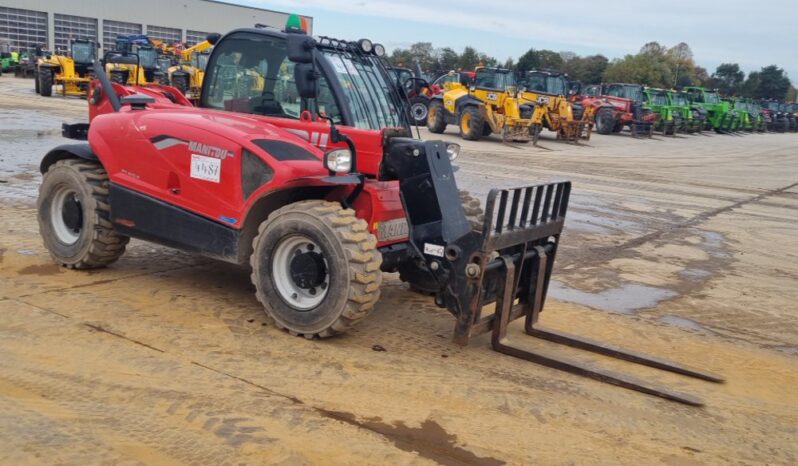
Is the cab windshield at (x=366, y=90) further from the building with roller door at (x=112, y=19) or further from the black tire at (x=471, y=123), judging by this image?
the building with roller door at (x=112, y=19)

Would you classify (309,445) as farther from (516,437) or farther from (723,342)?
(723,342)

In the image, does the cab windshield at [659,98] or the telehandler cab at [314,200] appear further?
the cab windshield at [659,98]

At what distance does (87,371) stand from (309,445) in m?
1.54

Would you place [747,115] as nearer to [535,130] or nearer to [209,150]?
[535,130]

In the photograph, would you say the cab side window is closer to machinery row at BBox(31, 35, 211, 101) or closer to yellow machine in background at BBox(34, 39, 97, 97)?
machinery row at BBox(31, 35, 211, 101)

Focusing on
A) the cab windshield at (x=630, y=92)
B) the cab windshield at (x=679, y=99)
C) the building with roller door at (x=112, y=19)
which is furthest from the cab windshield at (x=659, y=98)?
the building with roller door at (x=112, y=19)

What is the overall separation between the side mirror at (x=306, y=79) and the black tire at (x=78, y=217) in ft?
→ 6.79

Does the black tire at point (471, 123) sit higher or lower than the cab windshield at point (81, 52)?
lower

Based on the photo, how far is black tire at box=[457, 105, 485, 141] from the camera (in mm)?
24641

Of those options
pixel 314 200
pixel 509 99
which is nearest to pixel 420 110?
pixel 509 99

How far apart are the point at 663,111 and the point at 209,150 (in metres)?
33.6

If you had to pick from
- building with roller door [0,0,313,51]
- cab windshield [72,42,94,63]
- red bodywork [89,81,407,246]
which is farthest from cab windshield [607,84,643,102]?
red bodywork [89,81,407,246]

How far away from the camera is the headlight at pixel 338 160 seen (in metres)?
4.91

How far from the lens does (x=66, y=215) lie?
6.38m
